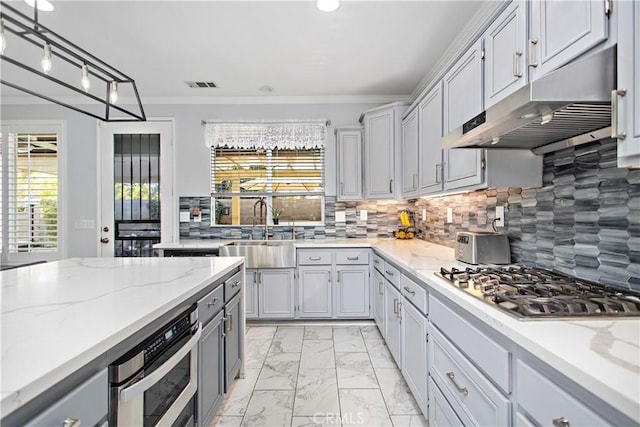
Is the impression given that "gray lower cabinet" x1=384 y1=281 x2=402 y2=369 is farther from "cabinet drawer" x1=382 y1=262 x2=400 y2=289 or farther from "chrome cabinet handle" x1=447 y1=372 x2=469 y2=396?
"chrome cabinet handle" x1=447 y1=372 x2=469 y2=396

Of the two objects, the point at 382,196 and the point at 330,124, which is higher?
the point at 330,124

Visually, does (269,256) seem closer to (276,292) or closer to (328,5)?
(276,292)

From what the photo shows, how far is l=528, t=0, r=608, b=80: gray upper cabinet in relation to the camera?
1020mm

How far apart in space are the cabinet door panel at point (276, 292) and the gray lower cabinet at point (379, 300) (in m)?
0.87

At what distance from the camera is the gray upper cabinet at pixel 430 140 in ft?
7.78

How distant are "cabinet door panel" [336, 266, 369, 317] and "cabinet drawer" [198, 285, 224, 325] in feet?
Result: 5.62

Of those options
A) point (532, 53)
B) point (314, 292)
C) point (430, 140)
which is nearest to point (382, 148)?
point (430, 140)

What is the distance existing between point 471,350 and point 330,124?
3.22 m

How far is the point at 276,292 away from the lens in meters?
3.35

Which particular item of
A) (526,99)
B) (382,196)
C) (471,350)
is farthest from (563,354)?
(382,196)

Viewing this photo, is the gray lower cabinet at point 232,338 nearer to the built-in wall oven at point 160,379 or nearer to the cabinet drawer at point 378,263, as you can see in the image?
the built-in wall oven at point 160,379

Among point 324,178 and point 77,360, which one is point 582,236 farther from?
point 324,178

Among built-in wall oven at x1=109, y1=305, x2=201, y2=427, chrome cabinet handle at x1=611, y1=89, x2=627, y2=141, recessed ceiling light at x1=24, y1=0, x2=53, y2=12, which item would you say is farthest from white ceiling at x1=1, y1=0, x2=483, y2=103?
built-in wall oven at x1=109, y1=305, x2=201, y2=427

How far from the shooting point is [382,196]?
3463 mm
